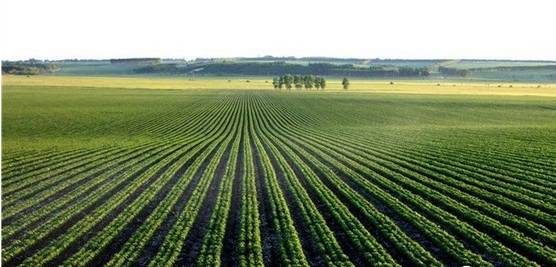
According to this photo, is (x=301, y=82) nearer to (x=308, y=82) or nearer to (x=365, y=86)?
(x=308, y=82)

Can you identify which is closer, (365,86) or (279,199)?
(279,199)

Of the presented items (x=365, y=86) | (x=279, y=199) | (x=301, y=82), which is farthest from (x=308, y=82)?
(x=279, y=199)

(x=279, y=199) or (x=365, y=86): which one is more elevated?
(x=279, y=199)

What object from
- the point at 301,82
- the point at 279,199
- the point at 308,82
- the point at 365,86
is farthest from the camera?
the point at 365,86

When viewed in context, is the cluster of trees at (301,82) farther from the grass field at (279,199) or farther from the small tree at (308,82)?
the grass field at (279,199)

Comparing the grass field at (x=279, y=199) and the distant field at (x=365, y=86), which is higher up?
the grass field at (x=279, y=199)

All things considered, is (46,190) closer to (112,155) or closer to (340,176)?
(112,155)

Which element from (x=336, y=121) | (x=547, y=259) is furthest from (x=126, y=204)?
(x=336, y=121)

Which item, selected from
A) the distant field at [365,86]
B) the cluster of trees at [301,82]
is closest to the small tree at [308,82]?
the cluster of trees at [301,82]
